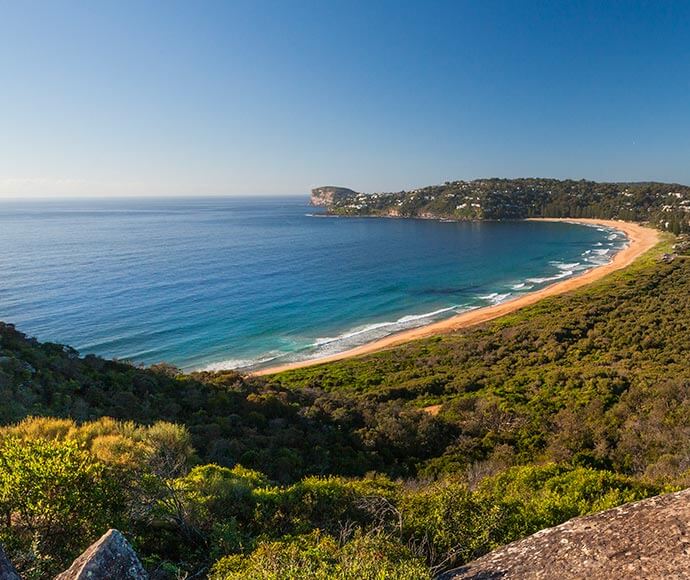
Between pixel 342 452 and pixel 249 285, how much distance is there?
49540 millimetres

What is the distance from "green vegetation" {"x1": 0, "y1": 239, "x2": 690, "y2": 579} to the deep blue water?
12.3 meters

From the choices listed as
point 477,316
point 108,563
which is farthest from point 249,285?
point 108,563

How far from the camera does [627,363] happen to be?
27.2 m

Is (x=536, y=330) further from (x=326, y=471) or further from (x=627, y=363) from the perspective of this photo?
(x=326, y=471)

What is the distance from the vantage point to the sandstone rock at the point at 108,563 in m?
4.33

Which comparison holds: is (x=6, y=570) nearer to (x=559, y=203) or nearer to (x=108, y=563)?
(x=108, y=563)

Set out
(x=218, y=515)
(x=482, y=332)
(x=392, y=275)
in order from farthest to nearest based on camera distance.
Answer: (x=392, y=275) → (x=482, y=332) → (x=218, y=515)

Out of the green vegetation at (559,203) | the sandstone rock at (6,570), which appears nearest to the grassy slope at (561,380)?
the sandstone rock at (6,570)

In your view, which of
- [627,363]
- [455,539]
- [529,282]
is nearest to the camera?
[455,539]

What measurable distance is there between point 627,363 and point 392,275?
154 feet

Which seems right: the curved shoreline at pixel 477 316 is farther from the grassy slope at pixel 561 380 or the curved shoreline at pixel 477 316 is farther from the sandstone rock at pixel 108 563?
the sandstone rock at pixel 108 563

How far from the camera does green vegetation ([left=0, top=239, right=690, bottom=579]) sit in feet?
19.1

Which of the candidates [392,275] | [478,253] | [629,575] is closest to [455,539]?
[629,575]

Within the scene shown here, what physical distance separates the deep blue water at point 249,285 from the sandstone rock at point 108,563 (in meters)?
33.7
